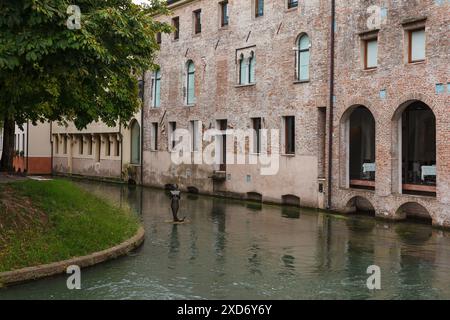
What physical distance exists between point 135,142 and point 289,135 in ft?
49.2

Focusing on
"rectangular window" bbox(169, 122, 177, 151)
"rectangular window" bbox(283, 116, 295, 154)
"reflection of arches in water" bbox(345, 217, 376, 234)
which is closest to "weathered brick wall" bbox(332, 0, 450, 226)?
"reflection of arches in water" bbox(345, 217, 376, 234)

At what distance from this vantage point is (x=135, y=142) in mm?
36531

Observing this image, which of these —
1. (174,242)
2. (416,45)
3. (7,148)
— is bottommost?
(174,242)

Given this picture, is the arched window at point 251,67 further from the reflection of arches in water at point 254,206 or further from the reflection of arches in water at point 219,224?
the reflection of arches in water at point 219,224

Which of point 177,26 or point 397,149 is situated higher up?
point 177,26

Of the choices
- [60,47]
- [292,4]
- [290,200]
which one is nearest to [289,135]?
[290,200]

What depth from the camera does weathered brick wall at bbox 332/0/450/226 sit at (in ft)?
58.2

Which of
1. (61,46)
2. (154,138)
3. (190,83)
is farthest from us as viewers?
(154,138)

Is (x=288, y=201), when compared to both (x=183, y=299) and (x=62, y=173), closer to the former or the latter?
(x=183, y=299)

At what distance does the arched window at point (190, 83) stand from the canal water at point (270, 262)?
1186 centimetres

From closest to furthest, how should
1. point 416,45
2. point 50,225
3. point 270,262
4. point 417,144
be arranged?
point 50,225 → point 270,262 → point 416,45 → point 417,144

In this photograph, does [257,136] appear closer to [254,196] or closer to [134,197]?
[254,196]

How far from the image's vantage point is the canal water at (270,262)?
31.4ft

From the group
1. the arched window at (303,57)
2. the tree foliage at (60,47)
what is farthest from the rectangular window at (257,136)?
the tree foliage at (60,47)
